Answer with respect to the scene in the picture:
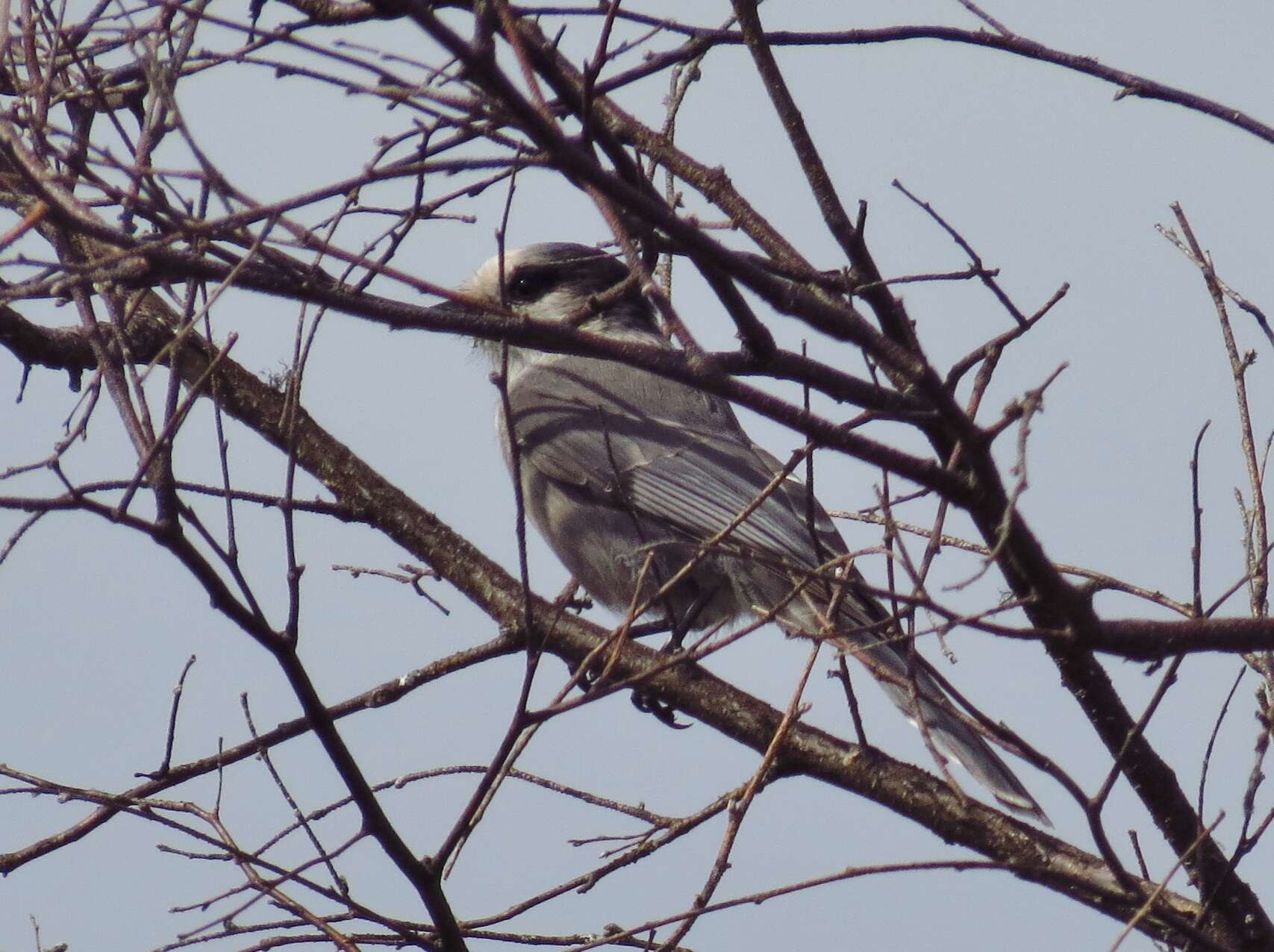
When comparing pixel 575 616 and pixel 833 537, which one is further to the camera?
pixel 833 537

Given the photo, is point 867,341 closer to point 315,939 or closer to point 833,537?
point 315,939

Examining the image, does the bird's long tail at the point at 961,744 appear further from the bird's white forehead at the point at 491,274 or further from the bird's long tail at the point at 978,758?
the bird's white forehead at the point at 491,274

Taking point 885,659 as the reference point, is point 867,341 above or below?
below

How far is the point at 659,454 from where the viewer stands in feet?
17.0

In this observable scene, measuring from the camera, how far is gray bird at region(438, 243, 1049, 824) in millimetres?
4457

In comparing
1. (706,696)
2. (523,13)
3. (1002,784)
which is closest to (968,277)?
(523,13)

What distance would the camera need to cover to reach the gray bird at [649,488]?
4457mm

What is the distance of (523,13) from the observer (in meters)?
3.33

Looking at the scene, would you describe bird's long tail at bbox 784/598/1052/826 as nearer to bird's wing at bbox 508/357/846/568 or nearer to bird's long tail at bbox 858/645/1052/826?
bird's long tail at bbox 858/645/1052/826

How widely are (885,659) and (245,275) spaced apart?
279cm

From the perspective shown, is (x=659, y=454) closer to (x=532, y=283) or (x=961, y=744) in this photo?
(x=532, y=283)

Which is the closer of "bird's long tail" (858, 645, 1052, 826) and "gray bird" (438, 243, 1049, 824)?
"bird's long tail" (858, 645, 1052, 826)

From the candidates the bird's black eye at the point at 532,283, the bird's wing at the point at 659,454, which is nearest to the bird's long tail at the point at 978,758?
the bird's wing at the point at 659,454

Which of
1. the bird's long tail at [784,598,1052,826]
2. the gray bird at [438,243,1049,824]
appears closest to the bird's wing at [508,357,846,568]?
the gray bird at [438,243,1049,824]
